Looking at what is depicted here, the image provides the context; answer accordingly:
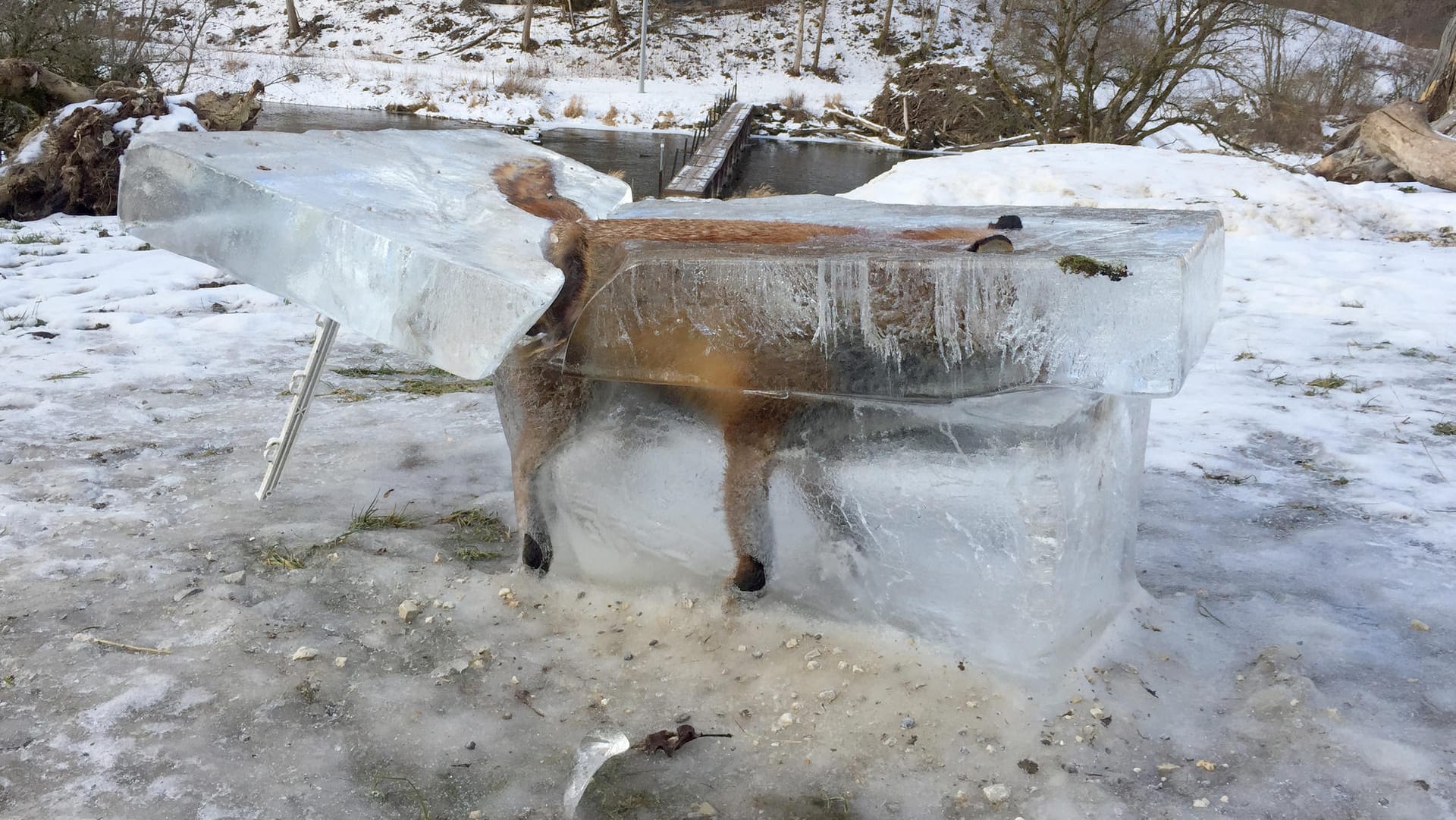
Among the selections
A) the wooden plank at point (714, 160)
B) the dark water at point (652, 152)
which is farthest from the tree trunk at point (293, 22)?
the wooden plank at point (714, 160)

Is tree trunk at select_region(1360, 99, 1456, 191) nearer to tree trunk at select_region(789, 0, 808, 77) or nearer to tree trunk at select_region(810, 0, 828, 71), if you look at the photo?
tree trunk at select_region(789, 0, 808, 77)

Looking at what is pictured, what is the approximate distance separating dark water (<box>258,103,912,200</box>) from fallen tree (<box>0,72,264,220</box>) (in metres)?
6.04

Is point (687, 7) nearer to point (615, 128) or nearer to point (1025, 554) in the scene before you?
point (615, 128)

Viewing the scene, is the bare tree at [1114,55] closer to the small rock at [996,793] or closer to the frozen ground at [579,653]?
the frozen ground at [579,653]

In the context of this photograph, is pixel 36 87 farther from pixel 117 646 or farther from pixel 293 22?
pixel 293 22

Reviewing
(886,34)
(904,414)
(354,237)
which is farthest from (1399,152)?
(886,34)

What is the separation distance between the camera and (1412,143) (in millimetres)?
9219

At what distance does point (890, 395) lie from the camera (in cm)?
218

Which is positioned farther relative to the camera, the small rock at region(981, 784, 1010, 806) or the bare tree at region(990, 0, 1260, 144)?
the bare tree at region(990, 0, 1260, 144)

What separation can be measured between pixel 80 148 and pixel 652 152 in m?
11.6

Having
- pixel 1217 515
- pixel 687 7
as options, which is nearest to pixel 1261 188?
pixel 1217 515

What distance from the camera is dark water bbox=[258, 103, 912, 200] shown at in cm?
1550

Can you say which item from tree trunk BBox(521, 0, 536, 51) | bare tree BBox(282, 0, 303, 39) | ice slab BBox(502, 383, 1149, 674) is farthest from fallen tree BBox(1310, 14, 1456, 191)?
bare tree BBox(282, 0, 303, 39)

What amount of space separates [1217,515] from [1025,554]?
1.43m
